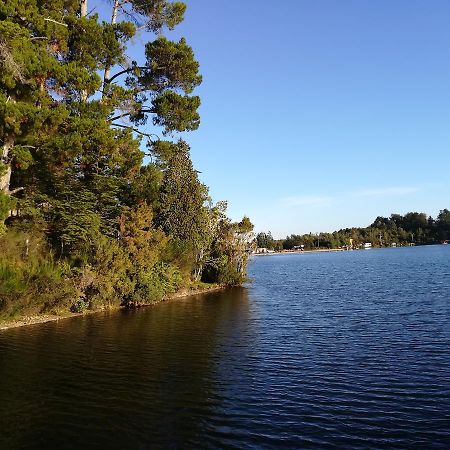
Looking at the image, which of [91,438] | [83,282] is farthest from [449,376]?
[83,282]

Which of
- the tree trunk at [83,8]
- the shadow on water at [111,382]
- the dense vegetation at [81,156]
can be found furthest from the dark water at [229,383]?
the tree trunk at [83,8]

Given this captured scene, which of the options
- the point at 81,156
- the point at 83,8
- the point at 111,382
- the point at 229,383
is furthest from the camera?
the point at 83,8

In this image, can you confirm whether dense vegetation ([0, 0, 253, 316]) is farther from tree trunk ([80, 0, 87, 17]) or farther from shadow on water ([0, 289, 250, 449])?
shadow on water ([0, 289, 250, 449])

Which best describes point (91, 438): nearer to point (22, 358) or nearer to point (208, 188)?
point (22, 358)

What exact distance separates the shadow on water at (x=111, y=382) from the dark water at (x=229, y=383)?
5 centimetres

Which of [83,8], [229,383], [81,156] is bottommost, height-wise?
[229,383]

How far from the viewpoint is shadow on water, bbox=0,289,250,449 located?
33.2 feet

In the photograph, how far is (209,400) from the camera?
12.3 metres

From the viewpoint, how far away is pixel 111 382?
13.9 m

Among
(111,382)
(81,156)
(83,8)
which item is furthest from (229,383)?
(83,8)

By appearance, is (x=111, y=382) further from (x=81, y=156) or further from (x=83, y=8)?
(x=83, y=8)

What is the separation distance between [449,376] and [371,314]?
12.6m

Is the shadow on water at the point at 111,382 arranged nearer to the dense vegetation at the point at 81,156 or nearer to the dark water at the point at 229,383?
the dark water at the point at 229,383

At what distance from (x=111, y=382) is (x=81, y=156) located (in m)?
17.0
